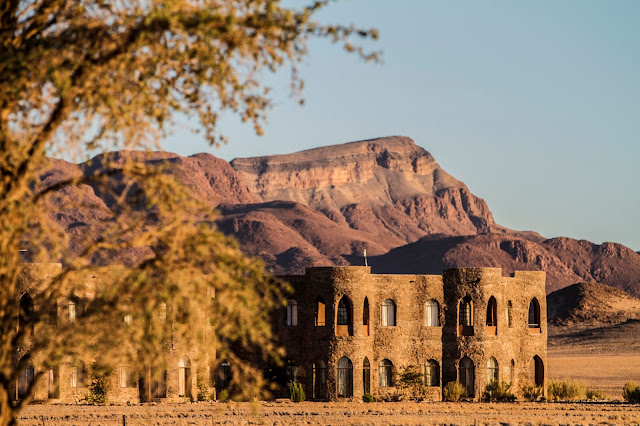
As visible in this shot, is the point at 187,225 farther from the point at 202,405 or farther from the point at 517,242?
the point at 517,242

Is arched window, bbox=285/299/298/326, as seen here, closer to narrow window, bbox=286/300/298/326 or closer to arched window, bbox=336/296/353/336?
narrow window, bbox=286/300/298/326

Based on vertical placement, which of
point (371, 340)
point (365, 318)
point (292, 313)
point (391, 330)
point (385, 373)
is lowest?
point (385, 373)

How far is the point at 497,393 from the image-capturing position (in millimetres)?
50594

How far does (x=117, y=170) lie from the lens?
16.0 metres

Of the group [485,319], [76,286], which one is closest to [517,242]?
[485,319]

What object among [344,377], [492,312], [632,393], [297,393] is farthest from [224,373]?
[632,393]

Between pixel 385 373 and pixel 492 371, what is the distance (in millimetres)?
5529

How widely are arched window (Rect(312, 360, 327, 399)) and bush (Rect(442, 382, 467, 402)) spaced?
5995 mm

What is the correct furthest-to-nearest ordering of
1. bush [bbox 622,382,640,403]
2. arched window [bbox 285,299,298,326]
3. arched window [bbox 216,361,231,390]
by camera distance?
1. bush [bbox 622,382,640,403]
2. arched window [bbox 216,361,231,390]
3. arched window [bbox 285,299,298,326]

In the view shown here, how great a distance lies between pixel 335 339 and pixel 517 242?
5872 inches

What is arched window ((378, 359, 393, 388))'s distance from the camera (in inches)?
1973

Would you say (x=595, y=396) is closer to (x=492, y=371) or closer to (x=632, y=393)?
(x=632, y=393)

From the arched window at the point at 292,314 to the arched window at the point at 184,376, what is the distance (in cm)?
516

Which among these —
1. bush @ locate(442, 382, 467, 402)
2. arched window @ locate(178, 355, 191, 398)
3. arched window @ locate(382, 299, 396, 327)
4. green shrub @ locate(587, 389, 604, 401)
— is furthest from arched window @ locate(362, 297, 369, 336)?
green shrub @ locate(587, 389, 604, 401)
